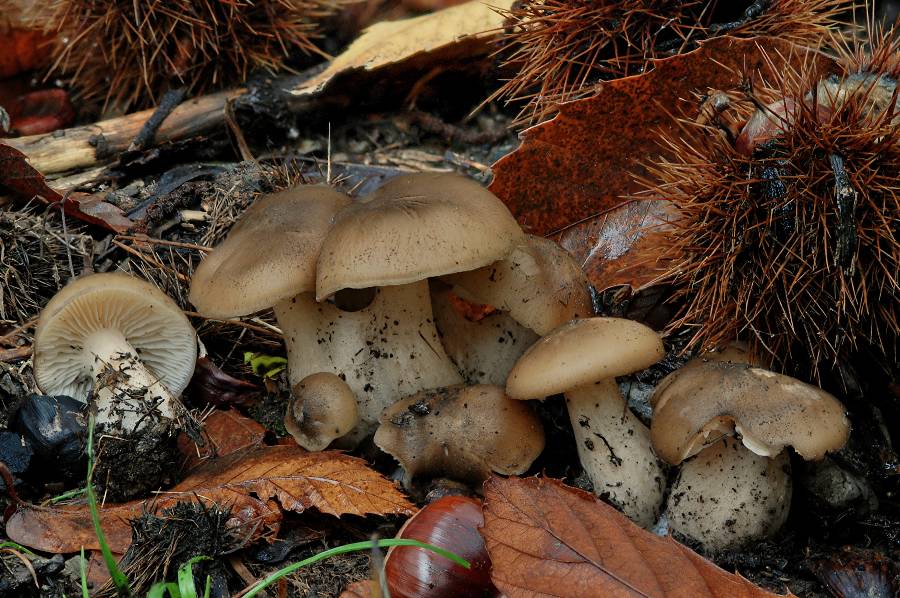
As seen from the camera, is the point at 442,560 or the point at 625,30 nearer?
the point at 442,560

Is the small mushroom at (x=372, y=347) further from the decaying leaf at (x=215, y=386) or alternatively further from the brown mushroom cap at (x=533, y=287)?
the decaying leaf at (x=215, y=386)

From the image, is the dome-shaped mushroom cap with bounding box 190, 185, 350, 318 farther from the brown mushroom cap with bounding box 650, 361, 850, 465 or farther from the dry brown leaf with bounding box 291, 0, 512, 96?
the dry brown leaf with bounding box 291, 0, 512, 96

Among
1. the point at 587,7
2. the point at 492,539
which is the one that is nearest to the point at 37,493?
the point at 492,539

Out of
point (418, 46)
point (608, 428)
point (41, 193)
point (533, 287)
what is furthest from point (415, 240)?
point (418, 46)

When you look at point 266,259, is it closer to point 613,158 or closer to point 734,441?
point 613,158

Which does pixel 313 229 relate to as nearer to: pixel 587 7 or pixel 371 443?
pixel 371 443

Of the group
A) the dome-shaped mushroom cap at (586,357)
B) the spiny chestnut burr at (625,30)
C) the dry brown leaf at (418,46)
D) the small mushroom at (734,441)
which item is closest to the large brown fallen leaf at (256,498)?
the dome-shaped mushroom cap at (586,357)
